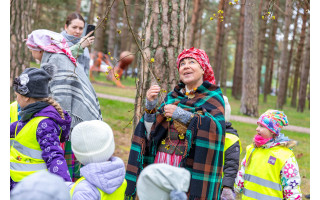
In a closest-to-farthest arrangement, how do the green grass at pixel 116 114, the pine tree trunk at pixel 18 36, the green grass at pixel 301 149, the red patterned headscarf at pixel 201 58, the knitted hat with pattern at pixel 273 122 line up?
1. the red patterned headscarf at pixel 201 58
2. the knitted hat with pattern at pixel 273 122
3. the pine tree trunk at pixel 18 36
4. the green grass at pixel 301 149
5. the green grass at pixel 116 114

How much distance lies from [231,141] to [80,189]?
172cm

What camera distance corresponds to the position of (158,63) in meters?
3.74

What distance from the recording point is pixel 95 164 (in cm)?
209

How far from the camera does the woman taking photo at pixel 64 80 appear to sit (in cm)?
351

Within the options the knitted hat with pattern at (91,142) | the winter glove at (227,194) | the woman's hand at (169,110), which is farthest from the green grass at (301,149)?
the knitted hat with pattern at (91,142)

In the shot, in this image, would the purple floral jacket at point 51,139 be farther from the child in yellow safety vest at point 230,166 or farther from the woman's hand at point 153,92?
the child in yellow safety vest at point 230,166

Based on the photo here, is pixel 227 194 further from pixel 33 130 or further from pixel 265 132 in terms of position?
pixel 33 130

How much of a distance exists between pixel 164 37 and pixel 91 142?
6.42ft

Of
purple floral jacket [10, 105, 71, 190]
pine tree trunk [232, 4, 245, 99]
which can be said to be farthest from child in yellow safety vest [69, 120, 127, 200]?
pine tree trunk [232, 4, 245, 99]

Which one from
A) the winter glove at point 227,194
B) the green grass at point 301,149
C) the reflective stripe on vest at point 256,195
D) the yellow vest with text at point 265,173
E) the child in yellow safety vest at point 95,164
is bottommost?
the green grass at point 301,149

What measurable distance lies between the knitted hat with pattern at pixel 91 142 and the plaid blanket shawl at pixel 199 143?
33.4 inches

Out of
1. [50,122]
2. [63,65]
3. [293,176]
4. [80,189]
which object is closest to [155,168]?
[80,189]

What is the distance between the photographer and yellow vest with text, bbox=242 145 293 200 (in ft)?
10.7

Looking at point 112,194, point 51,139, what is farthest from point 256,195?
point 51,139
